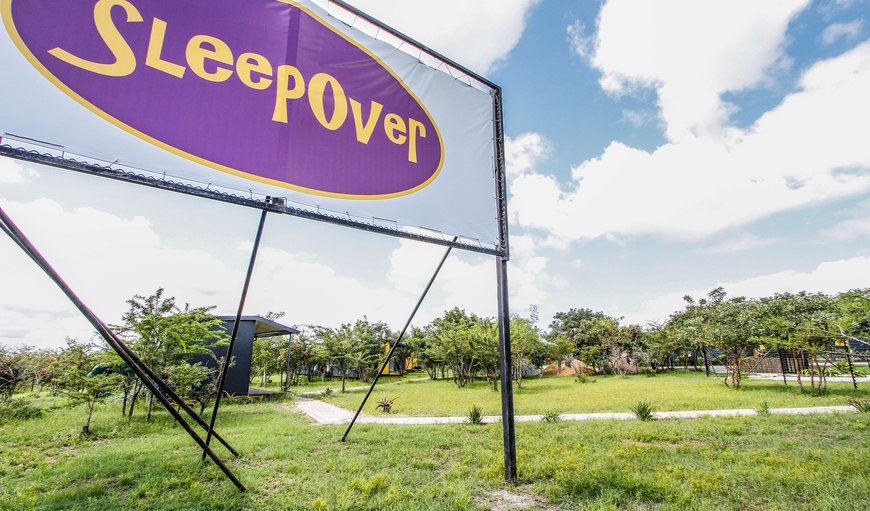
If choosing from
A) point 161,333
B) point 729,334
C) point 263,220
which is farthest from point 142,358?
point 729,334

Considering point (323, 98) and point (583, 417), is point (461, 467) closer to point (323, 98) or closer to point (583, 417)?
point (323, 98)

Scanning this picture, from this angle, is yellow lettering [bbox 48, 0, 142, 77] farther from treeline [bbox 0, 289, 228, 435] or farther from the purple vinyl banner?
treeline [bbox 0, 289, 228, 435]

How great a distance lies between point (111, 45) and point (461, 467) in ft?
20.1

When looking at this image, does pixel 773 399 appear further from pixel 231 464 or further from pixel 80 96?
pixel 80 96

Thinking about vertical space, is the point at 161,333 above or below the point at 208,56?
below

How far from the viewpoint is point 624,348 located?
101 feet

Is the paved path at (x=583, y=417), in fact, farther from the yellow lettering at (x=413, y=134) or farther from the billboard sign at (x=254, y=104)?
the yellow lettering at (x=413, y=134)

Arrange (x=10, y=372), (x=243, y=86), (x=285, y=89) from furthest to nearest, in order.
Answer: (x=10, y=372) < (x=285, y=89) < (x=243, y=86)

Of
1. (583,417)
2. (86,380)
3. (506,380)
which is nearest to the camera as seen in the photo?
(506,380)

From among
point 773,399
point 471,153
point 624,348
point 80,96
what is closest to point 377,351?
point 624,348

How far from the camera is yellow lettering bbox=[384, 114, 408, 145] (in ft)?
14.9

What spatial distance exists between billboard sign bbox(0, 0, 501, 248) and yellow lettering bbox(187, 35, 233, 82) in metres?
0.01

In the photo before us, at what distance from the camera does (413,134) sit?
4777 millimetres

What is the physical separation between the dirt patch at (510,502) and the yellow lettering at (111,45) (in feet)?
17.7
